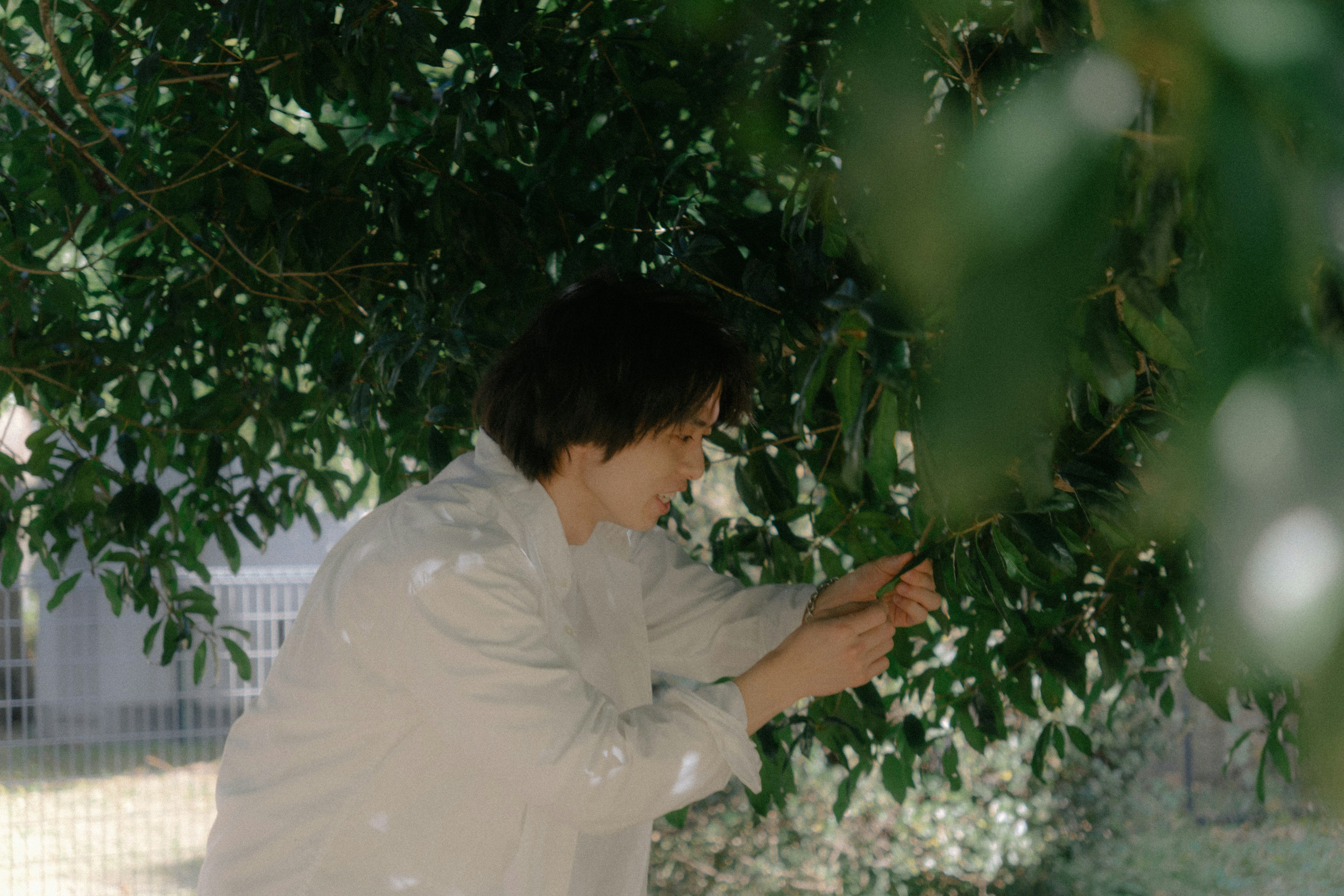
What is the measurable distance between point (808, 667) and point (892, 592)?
0.17 metres

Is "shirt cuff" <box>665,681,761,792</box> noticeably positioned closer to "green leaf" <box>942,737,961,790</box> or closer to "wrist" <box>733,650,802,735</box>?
"wrist" <box>733,650,802,735</box>

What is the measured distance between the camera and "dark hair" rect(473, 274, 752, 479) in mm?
1323

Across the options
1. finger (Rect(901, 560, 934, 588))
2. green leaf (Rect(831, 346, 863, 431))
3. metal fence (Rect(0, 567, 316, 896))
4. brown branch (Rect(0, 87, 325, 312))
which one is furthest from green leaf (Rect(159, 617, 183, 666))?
metal fence (Rect(0, 567, 316, 896))

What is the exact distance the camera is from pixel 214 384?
7.31 feet

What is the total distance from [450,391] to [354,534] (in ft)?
1.51

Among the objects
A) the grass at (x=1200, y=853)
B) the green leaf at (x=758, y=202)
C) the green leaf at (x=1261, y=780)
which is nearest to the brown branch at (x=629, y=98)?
the green leaf at (x=758, y=202)

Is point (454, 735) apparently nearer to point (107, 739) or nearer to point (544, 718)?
point (544, 718)

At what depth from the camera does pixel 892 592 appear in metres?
1.37

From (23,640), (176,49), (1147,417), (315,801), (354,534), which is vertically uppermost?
(176,49)

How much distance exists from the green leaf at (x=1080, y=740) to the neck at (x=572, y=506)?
0.86 meters

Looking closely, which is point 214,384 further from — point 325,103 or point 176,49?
point 325,103

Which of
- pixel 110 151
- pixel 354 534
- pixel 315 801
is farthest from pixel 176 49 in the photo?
pixel 315 801

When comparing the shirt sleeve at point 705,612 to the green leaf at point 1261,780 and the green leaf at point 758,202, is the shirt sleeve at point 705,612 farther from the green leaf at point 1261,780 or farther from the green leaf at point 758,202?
the green leaf at point 1261,780

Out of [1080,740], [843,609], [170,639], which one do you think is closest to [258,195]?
[170,639]
